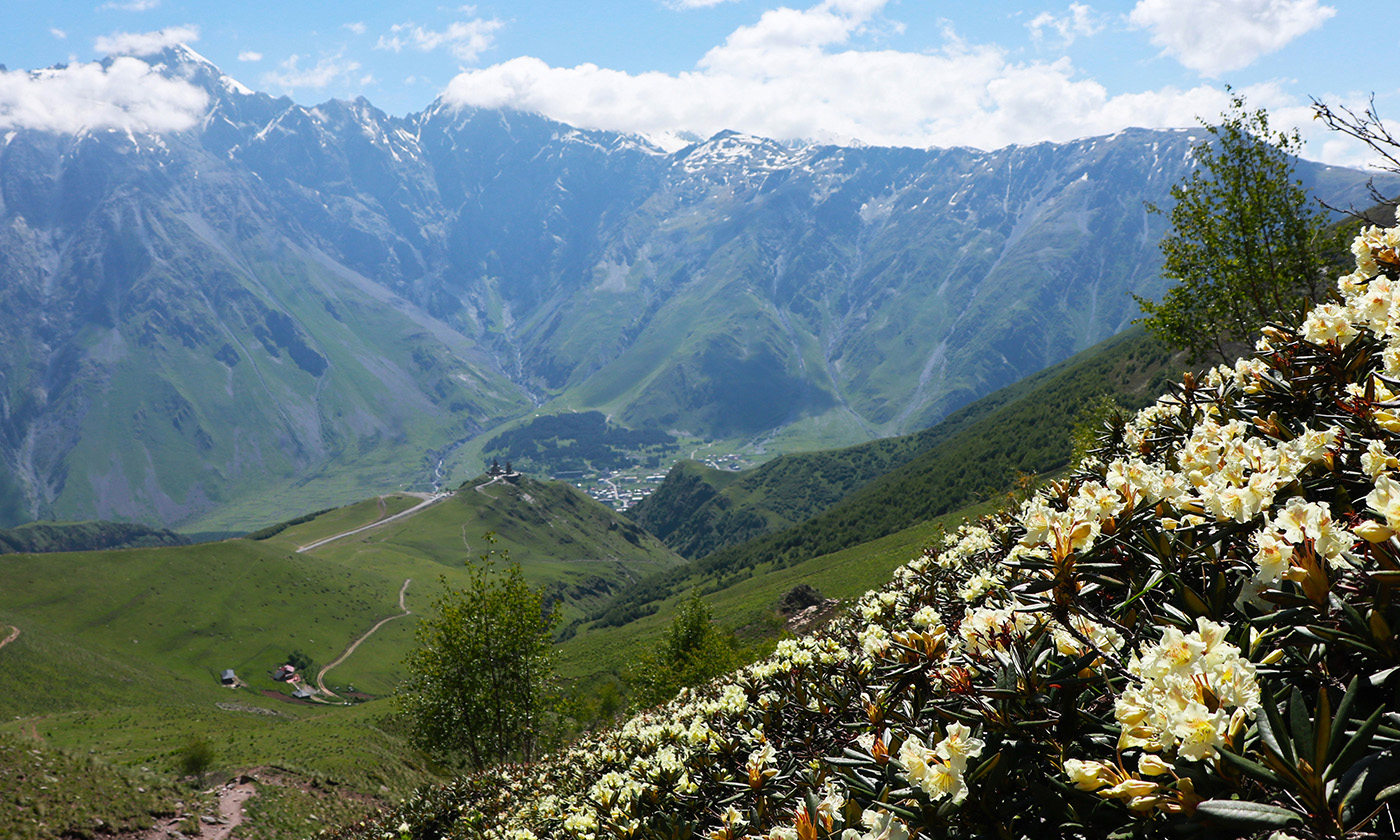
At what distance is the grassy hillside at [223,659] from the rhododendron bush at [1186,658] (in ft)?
89.4

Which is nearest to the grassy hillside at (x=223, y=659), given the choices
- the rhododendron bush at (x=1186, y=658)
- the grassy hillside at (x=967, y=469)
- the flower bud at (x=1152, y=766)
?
the rhododendron bush at (x=1186, y=658)

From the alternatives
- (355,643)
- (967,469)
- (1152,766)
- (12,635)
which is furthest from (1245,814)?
(355,643)

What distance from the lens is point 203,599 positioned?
143 meters

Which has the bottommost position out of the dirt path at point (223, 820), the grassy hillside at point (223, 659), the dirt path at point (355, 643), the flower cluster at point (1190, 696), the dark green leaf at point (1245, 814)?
the dirt path at point (355, 643)

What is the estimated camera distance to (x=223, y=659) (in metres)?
129

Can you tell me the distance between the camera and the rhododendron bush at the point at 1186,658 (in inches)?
96.7

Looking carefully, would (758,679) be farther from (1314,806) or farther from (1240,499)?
(1314,806)

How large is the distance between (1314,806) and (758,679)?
23.5ft

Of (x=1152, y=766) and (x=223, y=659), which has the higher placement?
(x=1152, y=766)

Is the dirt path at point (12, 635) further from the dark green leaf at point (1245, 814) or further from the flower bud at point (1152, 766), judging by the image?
the dark green leaf at point (1245, 814)

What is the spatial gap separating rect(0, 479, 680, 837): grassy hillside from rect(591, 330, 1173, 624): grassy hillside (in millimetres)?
65609

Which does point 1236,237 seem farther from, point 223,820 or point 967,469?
point 967,469

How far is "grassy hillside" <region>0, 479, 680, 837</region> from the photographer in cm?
3175

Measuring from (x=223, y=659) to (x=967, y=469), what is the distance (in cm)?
15497
